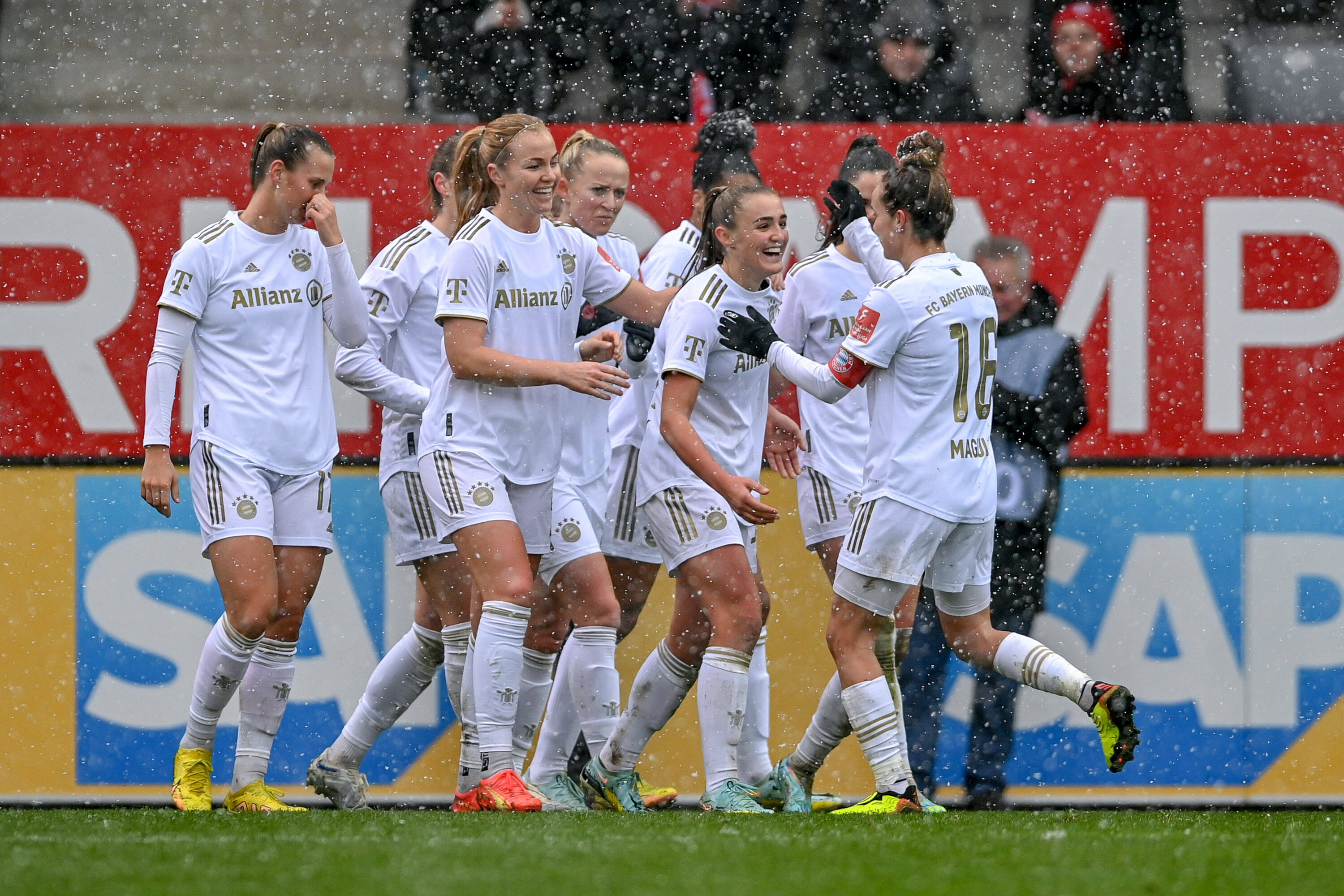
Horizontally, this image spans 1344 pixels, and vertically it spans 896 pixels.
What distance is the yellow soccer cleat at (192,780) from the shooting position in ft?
17.9

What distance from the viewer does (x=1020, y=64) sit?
8781 millimetres

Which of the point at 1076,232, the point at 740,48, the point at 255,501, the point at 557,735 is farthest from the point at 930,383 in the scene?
the point at 740,48

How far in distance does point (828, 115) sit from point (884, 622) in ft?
11.4

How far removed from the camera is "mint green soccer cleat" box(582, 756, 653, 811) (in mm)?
5488

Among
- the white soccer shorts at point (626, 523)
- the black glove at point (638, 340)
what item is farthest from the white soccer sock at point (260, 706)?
the black glove at point (638, 340)

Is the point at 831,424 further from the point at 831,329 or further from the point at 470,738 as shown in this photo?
the point at 470,738

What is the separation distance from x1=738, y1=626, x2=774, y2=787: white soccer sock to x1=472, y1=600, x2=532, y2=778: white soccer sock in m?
0.98

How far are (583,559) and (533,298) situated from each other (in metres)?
0.80

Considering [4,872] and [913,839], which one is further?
[913,839]

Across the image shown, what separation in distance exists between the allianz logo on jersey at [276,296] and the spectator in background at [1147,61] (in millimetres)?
3801

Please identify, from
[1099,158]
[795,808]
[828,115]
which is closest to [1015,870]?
[795,808]

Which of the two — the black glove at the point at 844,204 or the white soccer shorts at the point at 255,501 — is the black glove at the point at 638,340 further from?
the white soccer shorts at the point at 255,501

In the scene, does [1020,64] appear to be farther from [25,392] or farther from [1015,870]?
[1015,870]

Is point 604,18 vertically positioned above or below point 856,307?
above
